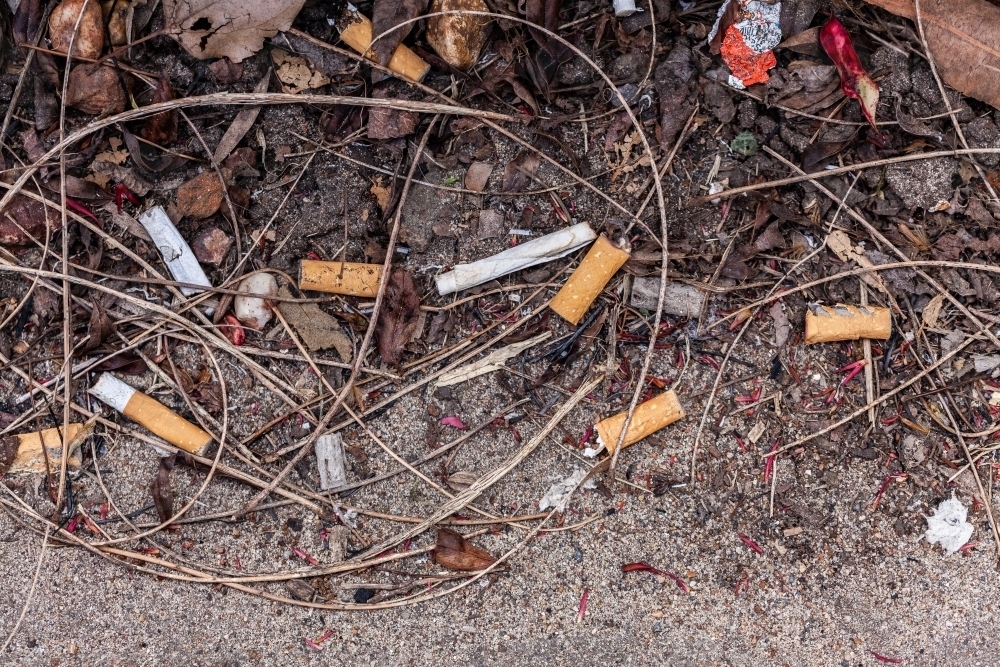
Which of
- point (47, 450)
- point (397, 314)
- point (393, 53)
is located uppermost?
point (393, 53)

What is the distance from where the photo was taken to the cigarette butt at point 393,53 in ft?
5.93

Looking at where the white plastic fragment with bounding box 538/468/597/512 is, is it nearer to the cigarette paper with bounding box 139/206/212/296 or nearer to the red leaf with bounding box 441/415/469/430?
the red leaf with bounding box 441/415/469/430

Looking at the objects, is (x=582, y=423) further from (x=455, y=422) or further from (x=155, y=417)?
(x=155, y=417)

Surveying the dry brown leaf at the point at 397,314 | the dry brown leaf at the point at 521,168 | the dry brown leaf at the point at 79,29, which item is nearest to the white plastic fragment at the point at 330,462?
the dry brown leaf at the point at 397,314

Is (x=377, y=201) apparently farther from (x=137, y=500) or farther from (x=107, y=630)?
(x=107, y=630)

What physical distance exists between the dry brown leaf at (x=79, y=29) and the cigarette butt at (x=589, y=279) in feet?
4.65

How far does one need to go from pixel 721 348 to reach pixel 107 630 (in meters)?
1.87

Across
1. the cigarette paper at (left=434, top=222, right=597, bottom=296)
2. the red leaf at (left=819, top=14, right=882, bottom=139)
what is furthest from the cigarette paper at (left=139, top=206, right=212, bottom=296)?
the red leaf at (left=819, top=14, right=882, bottom=139)

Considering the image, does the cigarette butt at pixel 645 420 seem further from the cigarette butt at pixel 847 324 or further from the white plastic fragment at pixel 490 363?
the cigarette butt at pixel 847 324

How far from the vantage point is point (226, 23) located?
5.90 ft

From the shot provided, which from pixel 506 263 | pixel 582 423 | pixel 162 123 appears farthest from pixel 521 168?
pixel 162 123

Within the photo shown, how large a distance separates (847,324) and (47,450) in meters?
2.22

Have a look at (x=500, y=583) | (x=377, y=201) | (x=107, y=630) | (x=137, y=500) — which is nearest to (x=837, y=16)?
(x=377, y=201)

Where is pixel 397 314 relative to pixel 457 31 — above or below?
below
